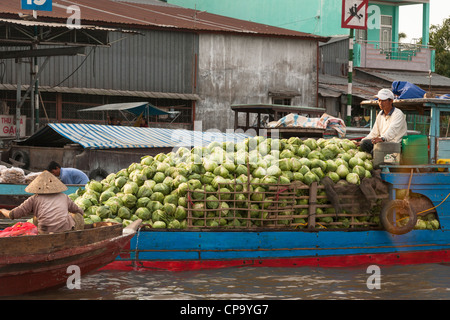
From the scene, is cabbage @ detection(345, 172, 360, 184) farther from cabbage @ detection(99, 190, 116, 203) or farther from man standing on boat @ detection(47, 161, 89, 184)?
man standing on boat @ detection(47, 161, 89, 184)

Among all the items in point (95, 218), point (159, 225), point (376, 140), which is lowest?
point (159, 225)

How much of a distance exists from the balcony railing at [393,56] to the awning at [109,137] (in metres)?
14.1

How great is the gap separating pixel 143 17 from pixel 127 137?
33.5ft

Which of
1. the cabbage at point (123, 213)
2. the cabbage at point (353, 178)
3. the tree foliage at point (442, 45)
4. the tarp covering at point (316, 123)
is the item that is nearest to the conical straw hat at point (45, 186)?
the cabbage at point (123, 213)

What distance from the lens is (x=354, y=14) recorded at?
1836cm

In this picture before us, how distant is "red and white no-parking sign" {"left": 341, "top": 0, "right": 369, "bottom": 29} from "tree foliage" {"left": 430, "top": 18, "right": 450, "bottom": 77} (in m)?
16.1

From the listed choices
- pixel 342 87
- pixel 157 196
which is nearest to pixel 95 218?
pixel 157 196

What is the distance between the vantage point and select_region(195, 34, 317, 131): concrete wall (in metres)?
23.5

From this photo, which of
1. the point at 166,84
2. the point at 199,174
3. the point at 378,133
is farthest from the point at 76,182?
the point at 166,84

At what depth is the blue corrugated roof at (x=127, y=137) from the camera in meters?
13.8

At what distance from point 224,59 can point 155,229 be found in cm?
1643

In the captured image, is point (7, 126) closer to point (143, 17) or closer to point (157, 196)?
point (143, 17)

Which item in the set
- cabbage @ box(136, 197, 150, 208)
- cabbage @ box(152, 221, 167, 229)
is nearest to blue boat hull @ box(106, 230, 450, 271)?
cabbage @ box(152, 221, 167, 229)

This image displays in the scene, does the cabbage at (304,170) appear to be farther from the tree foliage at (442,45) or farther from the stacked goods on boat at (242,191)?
the tree foliage at (442,45)
